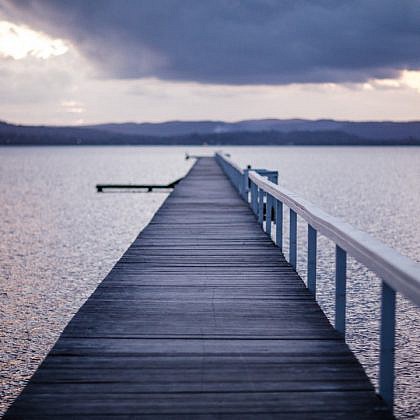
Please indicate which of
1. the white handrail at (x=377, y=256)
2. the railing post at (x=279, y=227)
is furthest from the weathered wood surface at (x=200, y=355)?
the railing post at (x=279, y=227)

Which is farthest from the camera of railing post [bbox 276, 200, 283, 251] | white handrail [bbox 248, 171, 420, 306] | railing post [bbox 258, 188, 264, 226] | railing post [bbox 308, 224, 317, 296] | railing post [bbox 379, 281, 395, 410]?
railing post [bbox 258, 188, 264, 226]

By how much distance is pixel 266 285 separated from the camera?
21.9 feet

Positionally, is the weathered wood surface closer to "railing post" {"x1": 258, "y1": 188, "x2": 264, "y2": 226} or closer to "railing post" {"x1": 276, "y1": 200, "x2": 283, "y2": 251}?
"railing post" {"x1": 276, "y1": 200, "x2": 283, "y2": 251}

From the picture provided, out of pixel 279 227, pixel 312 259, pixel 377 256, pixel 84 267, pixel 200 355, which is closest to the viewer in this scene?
pixel 377 256

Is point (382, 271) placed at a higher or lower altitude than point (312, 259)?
higher

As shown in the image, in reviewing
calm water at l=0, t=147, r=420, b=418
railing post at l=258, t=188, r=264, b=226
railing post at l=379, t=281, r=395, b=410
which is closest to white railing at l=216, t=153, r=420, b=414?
railing post at l=379, t=281, r=395, b=410

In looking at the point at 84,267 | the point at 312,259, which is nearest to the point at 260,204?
the point at 312,259

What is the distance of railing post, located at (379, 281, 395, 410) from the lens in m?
3.46

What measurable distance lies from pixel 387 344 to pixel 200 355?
1.38 metres

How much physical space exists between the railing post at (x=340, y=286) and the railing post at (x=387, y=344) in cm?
118

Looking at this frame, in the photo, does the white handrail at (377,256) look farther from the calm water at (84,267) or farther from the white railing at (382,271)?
the calm water at (84,267)

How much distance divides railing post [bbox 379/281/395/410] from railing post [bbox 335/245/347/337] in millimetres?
1176

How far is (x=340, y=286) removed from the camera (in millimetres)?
4805

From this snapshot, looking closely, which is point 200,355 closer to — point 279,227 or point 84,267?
point 279,227
